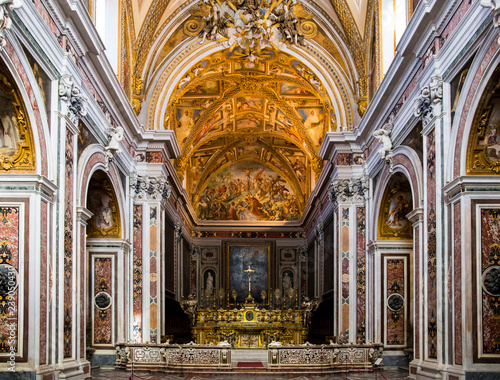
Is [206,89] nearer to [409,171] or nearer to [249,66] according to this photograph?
[249,66]

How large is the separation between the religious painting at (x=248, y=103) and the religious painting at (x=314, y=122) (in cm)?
186

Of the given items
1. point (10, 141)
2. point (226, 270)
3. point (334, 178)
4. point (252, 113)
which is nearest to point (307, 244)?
point (226, 270)

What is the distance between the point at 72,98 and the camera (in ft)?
43.6

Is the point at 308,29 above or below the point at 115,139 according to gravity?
above

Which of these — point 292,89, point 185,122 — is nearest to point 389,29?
point 292,89

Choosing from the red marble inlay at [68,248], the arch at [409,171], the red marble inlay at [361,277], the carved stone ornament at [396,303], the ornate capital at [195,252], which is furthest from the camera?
the ornate capital at [195,252]

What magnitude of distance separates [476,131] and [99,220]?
10.8 meters

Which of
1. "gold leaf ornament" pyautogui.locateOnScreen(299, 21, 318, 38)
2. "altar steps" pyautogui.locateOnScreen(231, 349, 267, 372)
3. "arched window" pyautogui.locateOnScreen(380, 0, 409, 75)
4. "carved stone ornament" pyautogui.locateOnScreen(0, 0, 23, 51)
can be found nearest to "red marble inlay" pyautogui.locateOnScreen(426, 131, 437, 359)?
"arched window" pyautogui.locateOnScreen(380, 0, 409, 75)

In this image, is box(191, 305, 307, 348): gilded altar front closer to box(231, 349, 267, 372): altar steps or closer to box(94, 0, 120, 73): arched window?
box(231, 349, 267, 372): altar steps

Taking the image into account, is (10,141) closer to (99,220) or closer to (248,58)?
(99,220)

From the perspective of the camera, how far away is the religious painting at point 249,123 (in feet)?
98.2

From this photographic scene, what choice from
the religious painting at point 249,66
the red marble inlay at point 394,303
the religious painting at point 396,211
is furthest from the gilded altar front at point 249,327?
the religious painting at point 249,66

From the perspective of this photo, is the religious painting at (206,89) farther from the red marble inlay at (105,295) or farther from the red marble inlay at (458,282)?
the red marble inlay at (458,282)

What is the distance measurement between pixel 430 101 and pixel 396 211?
619 centimetres
